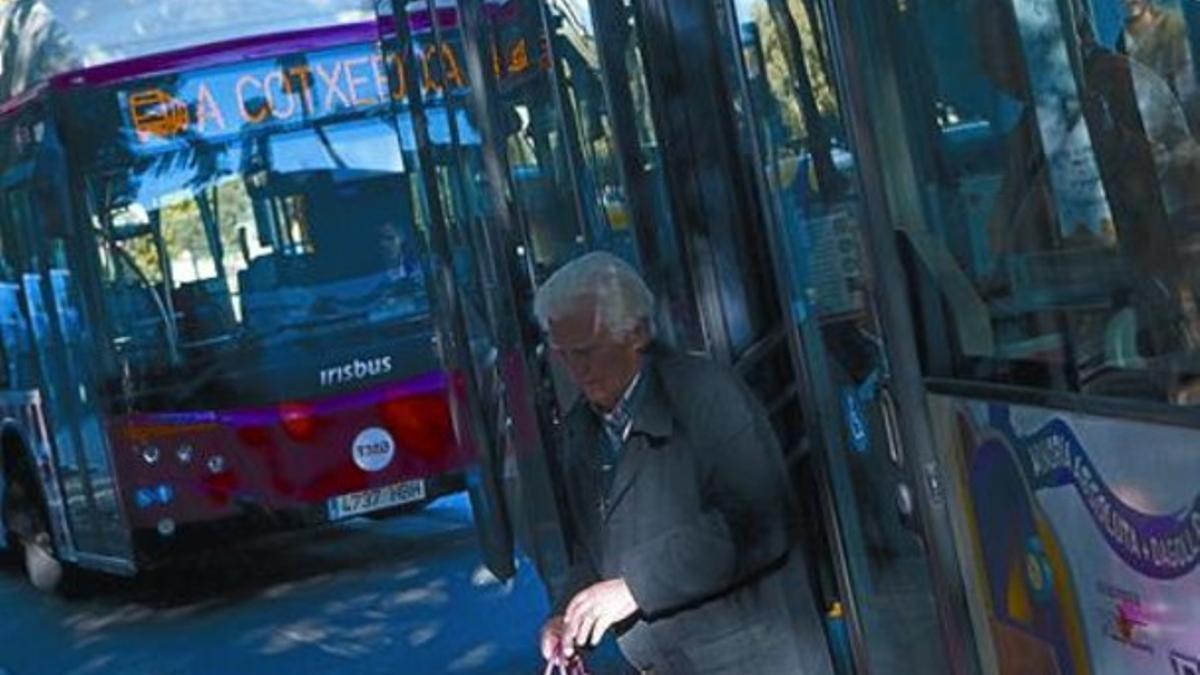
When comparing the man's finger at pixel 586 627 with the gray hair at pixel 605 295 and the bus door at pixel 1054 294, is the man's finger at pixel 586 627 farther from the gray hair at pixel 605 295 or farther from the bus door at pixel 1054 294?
the bus door at pixel 1054 294

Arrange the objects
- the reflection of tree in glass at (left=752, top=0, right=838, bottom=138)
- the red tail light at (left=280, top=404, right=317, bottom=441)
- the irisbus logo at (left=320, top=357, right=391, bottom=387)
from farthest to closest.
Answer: the irisbus logo at (left=320, top=357, right=391, bottom=387) < the red tail light at (left=280, top=404, right=317, bottom=441) < the reflection of tree in glass at (left=752, top=0, right=838, bottom=138)

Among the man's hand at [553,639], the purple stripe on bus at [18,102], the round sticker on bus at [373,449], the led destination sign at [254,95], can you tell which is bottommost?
the round sticker on bus at [373,449]

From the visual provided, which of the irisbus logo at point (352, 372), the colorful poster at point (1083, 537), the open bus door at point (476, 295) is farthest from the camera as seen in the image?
the irisbus logo at point (352, 372)

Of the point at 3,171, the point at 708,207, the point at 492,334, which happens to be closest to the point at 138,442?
the point at 3,171

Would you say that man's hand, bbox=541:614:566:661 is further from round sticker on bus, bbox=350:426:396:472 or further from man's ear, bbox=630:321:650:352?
round sticker on bus, bbox=350:426:396:472

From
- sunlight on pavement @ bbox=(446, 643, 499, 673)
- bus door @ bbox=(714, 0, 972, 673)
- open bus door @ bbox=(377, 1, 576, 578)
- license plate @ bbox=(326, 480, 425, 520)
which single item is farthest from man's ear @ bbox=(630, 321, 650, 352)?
license plate @ bbox=(326, 480, 425, 520)

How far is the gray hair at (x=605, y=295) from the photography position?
3.82 meters

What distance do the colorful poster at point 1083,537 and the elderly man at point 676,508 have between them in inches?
15.9

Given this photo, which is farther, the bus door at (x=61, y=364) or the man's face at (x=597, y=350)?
the bus door at (x=61, y=364)

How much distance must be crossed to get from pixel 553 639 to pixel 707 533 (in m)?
0.40

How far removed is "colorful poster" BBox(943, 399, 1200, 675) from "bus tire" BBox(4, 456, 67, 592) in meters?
9.76

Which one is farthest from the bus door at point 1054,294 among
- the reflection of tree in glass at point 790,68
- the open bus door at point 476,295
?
the open bus door at point 476,295

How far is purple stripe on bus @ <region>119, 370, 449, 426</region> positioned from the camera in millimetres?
10961

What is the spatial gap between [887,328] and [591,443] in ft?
2.03
